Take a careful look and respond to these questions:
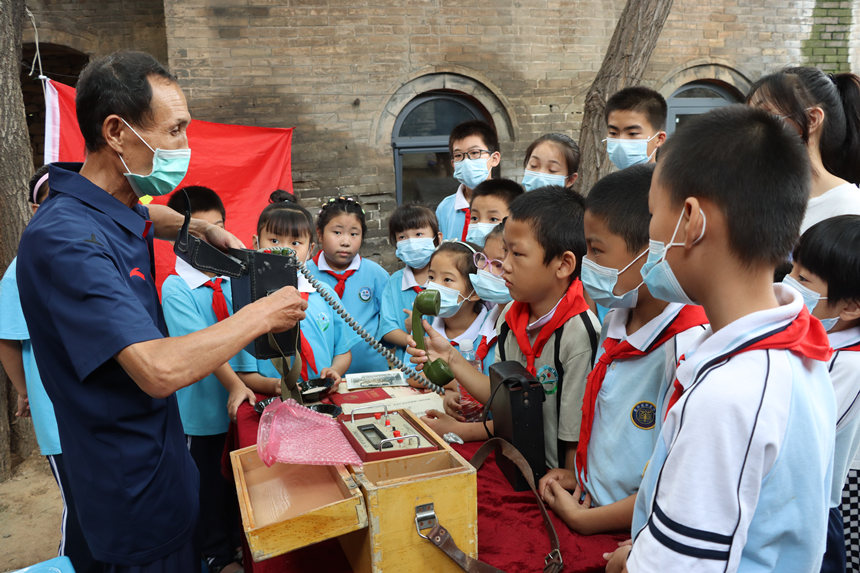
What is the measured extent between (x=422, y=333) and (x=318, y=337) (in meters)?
1.21

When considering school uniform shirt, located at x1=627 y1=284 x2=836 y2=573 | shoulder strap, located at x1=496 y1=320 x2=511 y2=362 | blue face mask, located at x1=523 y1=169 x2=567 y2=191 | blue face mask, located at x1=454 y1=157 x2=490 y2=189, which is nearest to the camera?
school uniform shirt, located at x1=627 y1=284 x2=836 y2=573

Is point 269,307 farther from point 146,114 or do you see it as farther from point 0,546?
point 0,546

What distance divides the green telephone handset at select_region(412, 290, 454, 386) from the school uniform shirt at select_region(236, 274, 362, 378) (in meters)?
0.93

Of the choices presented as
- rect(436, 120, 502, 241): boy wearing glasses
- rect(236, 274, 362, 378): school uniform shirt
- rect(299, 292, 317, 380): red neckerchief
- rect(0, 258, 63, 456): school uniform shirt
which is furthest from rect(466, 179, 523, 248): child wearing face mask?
rect(0, 258, 63, 456): school uniform shirt

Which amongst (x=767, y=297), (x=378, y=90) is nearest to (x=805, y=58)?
(x=378, y=90)

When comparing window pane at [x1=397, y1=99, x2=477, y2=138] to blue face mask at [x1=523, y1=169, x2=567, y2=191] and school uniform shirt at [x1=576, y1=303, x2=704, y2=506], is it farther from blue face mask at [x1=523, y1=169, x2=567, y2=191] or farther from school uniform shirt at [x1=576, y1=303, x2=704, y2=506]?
school uniform shirt at [x1=576, y1=303, x2=704, y2=506]

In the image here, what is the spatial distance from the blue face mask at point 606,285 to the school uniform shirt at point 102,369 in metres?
1.23

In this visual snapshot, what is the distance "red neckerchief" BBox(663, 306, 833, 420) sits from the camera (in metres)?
0.96

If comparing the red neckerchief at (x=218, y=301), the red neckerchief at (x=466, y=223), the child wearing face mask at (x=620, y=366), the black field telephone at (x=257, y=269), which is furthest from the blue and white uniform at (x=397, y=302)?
the child wearing face mask at (x=620, y=366)

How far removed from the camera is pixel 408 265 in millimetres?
3812

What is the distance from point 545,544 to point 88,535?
1.36m

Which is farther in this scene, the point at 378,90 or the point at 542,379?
the point at 378,90

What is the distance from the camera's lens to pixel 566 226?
2016 mm

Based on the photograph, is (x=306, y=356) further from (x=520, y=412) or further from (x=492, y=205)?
(x=520, y=412)
